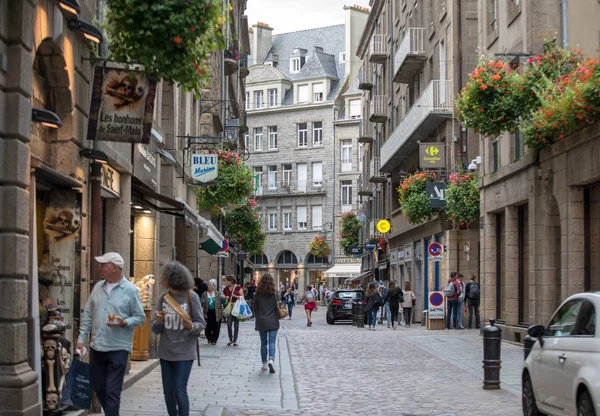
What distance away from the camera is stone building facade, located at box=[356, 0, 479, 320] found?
34.3 metres

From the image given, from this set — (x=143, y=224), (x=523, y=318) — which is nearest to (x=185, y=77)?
(x=143, y=224)

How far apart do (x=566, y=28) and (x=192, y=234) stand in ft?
40.1

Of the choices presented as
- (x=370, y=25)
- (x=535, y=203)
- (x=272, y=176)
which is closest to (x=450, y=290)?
(x=535, y=203)

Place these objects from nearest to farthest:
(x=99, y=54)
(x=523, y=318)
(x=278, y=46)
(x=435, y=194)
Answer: (x=99, y=54), (x=523, y=318), (x=435, y=194), (x=278, y=46)

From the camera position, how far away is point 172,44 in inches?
406

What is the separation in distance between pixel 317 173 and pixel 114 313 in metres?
73.1

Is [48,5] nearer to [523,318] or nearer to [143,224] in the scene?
[143,224]

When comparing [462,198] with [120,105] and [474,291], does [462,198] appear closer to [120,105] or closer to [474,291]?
[474,291]

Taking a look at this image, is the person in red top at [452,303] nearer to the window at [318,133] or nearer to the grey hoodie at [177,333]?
the grey hoodie at [177,333]

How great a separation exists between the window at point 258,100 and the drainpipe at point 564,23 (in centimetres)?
6252

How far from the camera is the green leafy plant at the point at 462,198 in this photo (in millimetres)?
30984

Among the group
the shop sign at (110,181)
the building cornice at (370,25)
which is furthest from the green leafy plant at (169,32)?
the building cornice at (370,25)

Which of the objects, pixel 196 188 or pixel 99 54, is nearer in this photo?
pixel 99 54

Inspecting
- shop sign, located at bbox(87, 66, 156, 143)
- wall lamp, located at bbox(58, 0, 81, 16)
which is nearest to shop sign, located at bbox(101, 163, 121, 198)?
shop sign, located at bbox(87, 66, 156, 143)
